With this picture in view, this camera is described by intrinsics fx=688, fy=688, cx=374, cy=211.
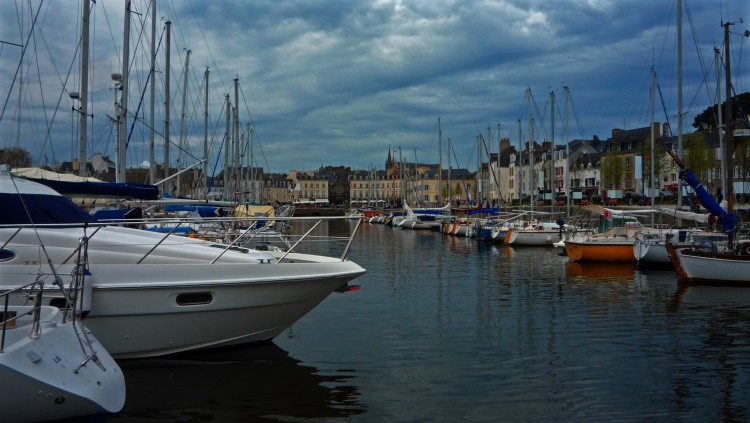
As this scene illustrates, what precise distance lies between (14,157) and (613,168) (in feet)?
259

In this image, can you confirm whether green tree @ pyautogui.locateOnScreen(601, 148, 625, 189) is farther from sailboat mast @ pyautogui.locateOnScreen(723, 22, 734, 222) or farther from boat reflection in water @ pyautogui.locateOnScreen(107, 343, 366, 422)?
boat reflection in water @ pyautogui.locateOnScreen(107, 343, 366, 422)

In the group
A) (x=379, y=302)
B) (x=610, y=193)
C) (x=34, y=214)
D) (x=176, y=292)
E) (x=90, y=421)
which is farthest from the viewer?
(x=610, y=193)

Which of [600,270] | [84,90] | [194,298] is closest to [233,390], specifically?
[194,298]

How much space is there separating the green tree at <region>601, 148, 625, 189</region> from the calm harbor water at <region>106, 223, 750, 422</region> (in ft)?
230

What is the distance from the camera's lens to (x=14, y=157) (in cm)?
2870

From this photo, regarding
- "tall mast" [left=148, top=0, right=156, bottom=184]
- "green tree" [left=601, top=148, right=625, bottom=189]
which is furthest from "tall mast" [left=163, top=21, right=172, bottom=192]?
"green tree" [left=601, top=148, right=625, bottom=189]

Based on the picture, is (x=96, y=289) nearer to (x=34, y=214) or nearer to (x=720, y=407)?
(x=34, y=214)

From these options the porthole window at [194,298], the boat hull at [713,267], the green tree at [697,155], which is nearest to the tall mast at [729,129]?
the boat hull at [713,267]

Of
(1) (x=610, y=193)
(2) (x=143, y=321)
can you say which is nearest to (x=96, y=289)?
(2) (x=143, y=321)

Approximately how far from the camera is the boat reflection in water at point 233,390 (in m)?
11.2

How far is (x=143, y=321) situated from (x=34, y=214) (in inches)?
130

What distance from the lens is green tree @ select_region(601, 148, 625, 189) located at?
302 feet

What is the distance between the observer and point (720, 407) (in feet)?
38.2

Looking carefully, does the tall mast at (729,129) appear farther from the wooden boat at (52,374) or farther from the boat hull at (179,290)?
the wooden boat at (52,374)
